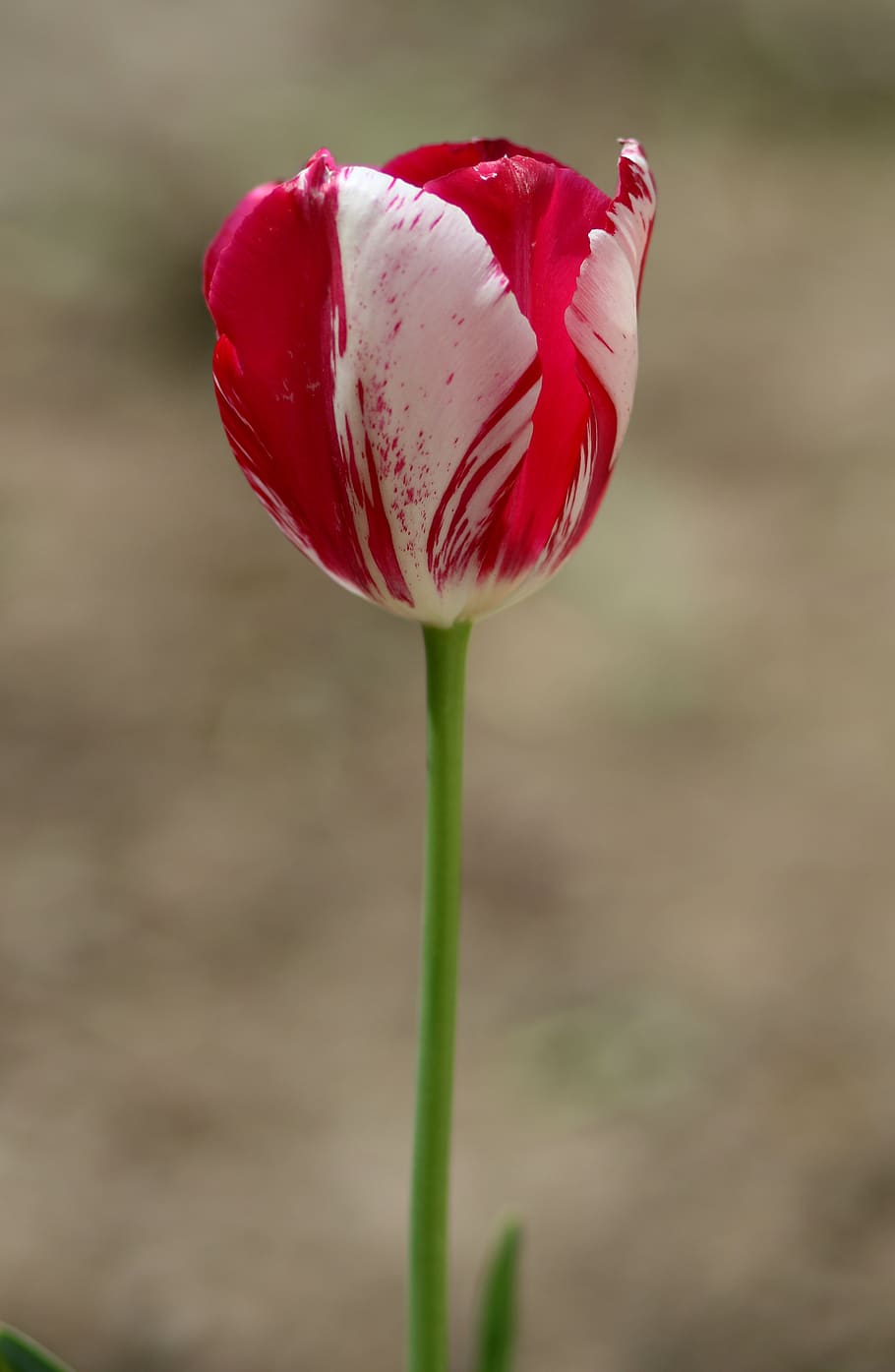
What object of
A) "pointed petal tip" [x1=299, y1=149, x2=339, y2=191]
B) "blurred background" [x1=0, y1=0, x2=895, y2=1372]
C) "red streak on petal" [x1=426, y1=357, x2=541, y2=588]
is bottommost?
"blurred background" [x1=0, y1=0, x2=895, y2=1372]

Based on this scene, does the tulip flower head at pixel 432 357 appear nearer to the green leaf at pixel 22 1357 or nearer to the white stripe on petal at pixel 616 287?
the white stripe on petal at pixel 616 287

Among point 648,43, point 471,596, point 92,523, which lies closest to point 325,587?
point 92,523

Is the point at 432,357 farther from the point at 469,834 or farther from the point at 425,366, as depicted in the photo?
the point at 469,834

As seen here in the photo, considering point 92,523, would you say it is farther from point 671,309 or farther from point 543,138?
point 543,138

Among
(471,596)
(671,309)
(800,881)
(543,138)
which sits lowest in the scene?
(800,881)

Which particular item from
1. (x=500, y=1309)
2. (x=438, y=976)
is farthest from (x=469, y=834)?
(x=438, y=976)

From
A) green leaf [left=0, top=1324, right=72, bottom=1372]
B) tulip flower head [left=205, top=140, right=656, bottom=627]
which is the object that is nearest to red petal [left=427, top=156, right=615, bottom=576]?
tulip flower head [left=205, top=140, right=656, bottom=627]

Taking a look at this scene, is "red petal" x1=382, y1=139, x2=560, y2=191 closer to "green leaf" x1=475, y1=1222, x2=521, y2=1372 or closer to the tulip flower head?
the tulip flower head
